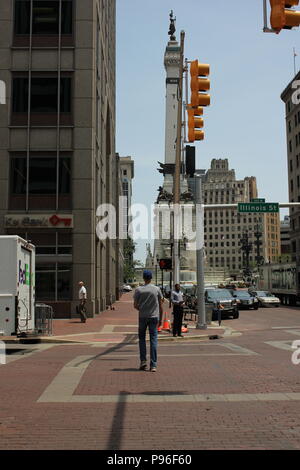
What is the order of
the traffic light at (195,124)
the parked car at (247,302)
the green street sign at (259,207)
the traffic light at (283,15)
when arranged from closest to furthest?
the traffic light at (283,15), the traffic light at (195,124), the green street sign at (259,207), the parked car at (247,302)

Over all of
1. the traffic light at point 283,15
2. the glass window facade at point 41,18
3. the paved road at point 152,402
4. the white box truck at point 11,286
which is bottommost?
the paved road at point 152,402

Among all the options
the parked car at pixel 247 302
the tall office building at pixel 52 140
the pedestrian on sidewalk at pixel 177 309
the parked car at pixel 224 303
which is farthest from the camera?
the parked car at pixel 247 302

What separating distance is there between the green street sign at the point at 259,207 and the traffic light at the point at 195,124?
27.1 feet

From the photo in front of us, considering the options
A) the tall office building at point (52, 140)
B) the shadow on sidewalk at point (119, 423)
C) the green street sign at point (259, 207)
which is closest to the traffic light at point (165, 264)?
the green street sign at point (259, 207)

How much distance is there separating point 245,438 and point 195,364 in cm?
572

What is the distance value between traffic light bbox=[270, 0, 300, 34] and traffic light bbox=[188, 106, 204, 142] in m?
6.00

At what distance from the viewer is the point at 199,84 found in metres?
12.4

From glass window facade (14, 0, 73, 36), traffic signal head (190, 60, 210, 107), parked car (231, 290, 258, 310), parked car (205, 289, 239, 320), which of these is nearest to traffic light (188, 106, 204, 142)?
traffic signal head (190, 60, 210, 107)

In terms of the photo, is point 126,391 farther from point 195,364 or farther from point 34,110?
point 34,110

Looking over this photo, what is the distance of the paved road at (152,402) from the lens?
226 inches

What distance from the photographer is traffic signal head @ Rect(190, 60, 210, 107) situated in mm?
12203

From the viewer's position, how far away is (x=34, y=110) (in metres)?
27.4

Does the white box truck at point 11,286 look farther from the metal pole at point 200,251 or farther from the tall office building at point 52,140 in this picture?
the tall office building at point 52,140
